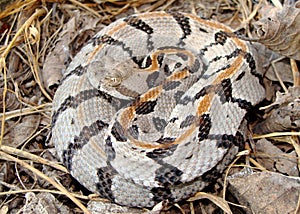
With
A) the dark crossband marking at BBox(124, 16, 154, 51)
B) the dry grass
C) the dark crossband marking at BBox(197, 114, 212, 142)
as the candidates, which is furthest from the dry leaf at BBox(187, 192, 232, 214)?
the dark crossband marking at BBox(124, 16, 154, 51)

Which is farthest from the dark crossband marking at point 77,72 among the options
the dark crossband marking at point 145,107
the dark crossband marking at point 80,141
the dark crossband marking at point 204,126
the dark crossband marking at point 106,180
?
the dark crossband marking at point 204,126

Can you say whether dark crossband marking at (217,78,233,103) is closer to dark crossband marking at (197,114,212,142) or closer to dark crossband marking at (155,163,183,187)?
dark crossband marking at (197,114,212,142)

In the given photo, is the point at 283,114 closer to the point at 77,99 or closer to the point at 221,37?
the point at 221,37

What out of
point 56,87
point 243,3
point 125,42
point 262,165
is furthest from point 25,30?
point 262,165

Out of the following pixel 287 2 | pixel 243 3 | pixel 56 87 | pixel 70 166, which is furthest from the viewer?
pixel 243 3

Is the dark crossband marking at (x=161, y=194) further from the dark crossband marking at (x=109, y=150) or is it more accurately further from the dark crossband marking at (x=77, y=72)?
the dark crossband marking at (x=77, y=72)

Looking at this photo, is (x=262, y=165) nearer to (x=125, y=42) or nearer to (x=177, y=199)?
(x=177, y=199)
